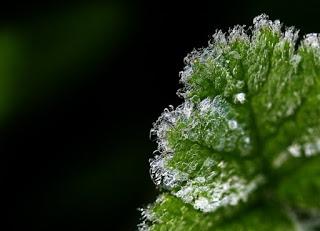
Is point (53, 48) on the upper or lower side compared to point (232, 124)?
upper

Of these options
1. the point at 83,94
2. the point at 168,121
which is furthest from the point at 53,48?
the point at 168,121

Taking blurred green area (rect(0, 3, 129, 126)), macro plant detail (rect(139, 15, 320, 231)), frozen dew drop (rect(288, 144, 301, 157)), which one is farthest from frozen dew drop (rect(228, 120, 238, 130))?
blurred green area (rect(0, 3, 129, 126))

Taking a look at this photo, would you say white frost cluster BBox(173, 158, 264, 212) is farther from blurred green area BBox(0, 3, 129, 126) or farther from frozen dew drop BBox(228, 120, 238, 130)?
blurred green area BBox(0, 3, 129, 126)

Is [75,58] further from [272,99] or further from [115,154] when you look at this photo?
[272,99]

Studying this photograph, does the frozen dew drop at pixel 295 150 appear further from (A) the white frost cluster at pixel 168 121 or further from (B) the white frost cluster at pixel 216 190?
(A) the white frost cluster at pixel 168 121

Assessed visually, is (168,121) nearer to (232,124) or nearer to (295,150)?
(232,124)

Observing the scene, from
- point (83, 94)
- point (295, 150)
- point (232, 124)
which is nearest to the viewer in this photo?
point (295, 150)
